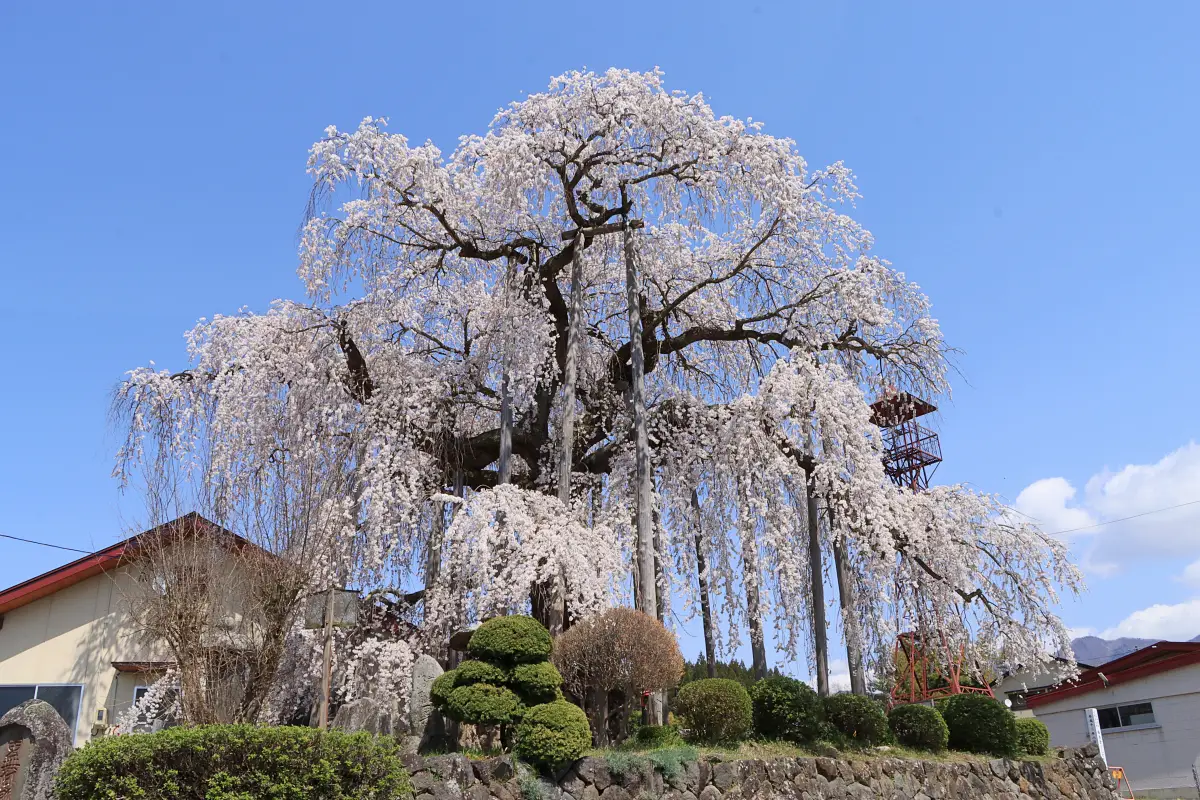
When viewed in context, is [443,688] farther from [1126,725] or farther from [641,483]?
[1126,725]

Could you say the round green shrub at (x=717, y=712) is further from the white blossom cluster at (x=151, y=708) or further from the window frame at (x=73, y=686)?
the window frame at (x=73, y=686)

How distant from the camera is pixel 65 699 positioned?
13.3 m

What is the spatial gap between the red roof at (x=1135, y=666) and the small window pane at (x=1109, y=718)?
0.49 metres

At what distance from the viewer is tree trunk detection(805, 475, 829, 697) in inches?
548

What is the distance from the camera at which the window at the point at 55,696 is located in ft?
43.1

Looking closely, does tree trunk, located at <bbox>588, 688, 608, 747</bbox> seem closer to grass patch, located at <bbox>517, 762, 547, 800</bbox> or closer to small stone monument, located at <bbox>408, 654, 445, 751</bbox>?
grass patch, located at <bbox>517, 762, 547, 800</bbox>

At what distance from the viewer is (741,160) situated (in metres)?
14.2

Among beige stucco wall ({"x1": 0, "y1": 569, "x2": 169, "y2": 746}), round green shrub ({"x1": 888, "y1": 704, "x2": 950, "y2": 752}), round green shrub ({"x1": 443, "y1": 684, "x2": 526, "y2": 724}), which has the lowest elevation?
round green shrub ({"x1": 888, "y1": 704, "x2": 950, "y2": 752})

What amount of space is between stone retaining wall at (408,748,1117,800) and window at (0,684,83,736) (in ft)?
25.5

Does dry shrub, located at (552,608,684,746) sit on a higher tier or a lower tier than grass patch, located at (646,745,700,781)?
higher

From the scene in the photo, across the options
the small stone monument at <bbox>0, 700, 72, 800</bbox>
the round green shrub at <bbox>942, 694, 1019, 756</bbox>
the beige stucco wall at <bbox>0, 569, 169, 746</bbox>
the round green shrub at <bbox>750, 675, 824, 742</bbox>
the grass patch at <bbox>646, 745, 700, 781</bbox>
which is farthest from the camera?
the beige stucco wall at <bbox>0, 569, 169, 746</bbox>

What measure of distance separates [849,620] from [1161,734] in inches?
348

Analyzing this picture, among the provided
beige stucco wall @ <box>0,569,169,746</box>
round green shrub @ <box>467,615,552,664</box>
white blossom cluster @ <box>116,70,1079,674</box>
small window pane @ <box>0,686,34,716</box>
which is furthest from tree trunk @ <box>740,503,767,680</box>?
small window pane @ <box>0,686,34,716</box>

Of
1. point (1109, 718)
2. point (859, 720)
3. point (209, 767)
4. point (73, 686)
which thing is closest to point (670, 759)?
point (859, 720)
